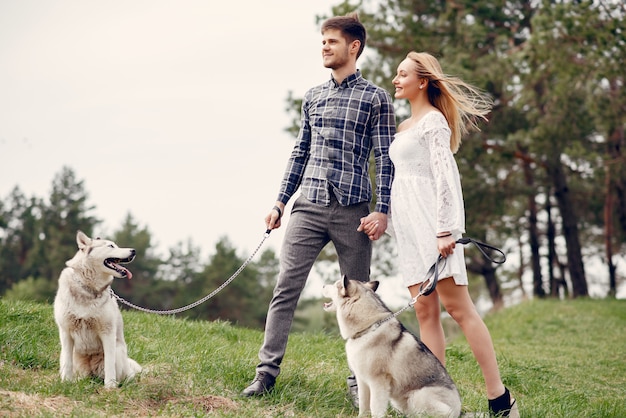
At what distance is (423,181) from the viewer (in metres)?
4.85

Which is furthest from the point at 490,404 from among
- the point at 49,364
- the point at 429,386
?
the point at 49,364

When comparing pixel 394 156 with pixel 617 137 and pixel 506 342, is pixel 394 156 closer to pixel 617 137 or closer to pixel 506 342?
pixel 506 342

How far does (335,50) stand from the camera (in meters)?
5.22

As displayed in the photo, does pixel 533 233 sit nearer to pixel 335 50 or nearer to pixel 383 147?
pixel 383 147

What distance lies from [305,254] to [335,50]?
1.60 metres

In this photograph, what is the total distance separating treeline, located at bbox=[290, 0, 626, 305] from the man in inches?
401

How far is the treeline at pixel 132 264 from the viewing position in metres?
39.0

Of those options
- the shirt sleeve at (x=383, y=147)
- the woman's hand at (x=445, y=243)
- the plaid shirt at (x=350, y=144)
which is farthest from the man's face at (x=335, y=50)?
the woman's hand at (x=445, y=243)

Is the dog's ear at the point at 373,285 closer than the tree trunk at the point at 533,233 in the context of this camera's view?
Yes

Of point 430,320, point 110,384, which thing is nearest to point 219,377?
point 110,384

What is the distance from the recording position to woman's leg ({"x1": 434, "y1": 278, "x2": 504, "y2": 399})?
188 inches

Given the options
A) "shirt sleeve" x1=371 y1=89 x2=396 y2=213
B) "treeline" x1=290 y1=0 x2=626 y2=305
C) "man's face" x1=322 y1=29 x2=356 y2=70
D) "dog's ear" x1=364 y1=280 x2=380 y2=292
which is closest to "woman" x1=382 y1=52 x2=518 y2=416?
"shirt sleeve" x1=371 y1=89 x2=396 y2=213

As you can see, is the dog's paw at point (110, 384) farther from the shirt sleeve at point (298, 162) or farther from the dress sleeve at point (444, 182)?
the dress sleeve at point (444, 182)

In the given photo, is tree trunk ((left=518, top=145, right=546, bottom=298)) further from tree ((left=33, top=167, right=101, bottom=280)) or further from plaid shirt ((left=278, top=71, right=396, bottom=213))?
tree ((left=33, top=167, right=101, bottom=280))
